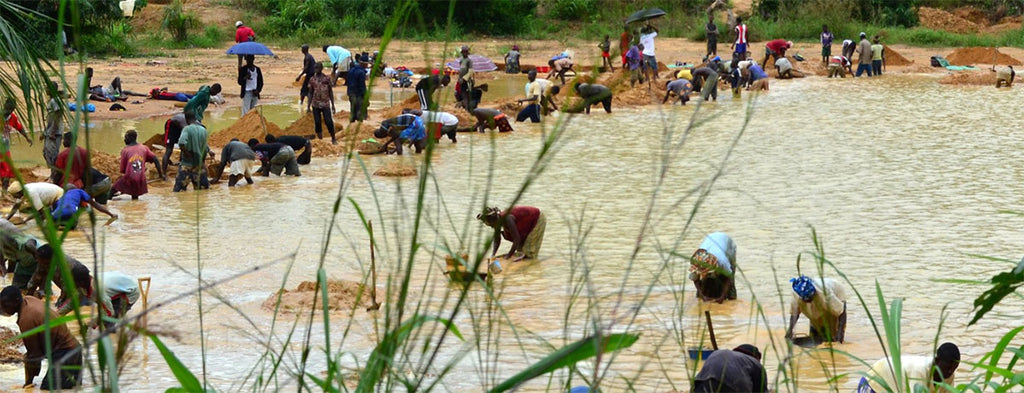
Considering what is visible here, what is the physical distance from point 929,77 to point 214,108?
60.9 feet

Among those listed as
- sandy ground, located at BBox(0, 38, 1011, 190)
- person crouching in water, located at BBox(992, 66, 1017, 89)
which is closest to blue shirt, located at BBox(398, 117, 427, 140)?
sandy ground, located at BBox(0, 38, 1011, 190)

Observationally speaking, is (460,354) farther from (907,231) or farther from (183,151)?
(183,151)

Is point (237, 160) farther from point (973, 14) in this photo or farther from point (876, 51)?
point (973, 14)

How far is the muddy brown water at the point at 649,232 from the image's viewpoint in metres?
7.71

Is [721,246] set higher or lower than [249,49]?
lower

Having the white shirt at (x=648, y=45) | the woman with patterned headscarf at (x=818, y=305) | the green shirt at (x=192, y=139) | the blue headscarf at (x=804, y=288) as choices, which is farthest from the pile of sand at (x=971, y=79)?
the blue headscarf at (x=804, y=288)

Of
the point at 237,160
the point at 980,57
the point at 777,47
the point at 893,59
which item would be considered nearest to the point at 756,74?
the point at 777,47

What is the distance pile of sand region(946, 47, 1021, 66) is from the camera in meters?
34.8

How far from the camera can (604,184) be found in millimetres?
14984

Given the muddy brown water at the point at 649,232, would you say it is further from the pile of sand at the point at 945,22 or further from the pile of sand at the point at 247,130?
the pile of sand at the point at 945,22

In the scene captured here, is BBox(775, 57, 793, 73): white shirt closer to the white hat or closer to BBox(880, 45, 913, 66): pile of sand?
BBox(880, 45, 913, 66): pile of sand

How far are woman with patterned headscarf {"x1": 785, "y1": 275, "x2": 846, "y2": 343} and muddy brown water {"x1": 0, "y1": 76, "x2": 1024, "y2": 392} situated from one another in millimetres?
193

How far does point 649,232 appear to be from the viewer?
25.9 ft

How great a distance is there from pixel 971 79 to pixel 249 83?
1824cm
